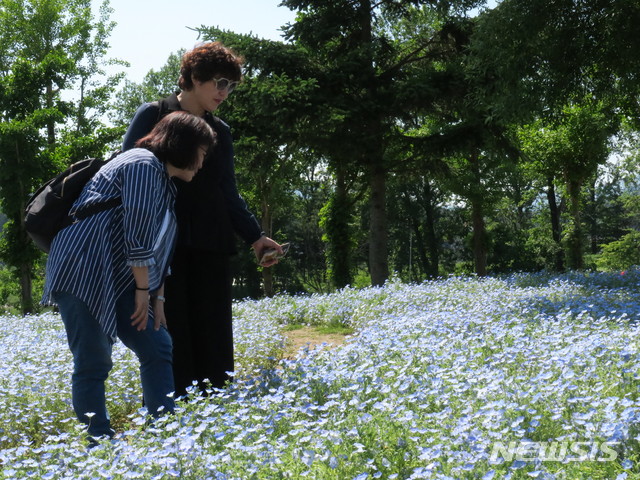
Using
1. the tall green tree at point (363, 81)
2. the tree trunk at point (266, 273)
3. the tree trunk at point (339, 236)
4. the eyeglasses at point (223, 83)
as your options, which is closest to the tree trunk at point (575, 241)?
the tree trunk at point (339, 236)

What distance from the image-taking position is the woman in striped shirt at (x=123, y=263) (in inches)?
125

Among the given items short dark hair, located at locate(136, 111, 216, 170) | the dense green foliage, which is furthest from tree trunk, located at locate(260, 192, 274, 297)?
short dark hair, located at locate(136, 111, 216, 170)

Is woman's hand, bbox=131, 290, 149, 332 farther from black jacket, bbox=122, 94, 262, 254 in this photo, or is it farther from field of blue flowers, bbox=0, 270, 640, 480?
black jacket, bbox=122, 94, 262, 254

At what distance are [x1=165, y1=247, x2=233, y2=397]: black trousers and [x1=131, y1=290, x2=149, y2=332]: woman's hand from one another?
62 centimetres

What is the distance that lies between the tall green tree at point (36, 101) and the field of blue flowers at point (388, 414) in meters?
16.0

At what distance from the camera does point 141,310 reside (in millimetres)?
3230

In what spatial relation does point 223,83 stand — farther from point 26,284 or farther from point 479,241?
point 479,241

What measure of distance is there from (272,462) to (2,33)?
28.8 m

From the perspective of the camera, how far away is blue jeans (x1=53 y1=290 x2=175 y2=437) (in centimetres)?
320

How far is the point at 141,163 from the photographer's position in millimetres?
3195

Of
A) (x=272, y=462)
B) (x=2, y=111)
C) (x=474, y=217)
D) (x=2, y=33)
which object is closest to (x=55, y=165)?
(x=2, y=111)

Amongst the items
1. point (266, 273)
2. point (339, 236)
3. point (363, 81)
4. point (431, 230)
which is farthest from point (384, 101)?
point (431, 230)

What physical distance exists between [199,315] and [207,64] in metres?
1.45

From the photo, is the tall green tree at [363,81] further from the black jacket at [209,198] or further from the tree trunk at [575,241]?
the black jacket at [209,198]
